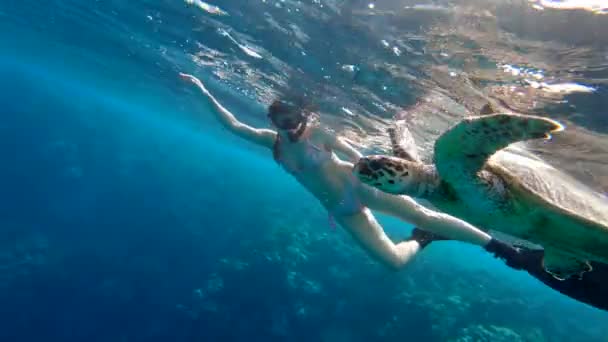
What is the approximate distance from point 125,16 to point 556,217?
15119 millimetres

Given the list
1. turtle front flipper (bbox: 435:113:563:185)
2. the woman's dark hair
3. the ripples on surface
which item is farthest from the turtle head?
the ripples on surface

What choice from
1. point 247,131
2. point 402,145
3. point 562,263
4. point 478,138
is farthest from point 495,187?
point 247,131

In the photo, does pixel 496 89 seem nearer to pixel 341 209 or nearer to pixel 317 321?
pixel 341 209

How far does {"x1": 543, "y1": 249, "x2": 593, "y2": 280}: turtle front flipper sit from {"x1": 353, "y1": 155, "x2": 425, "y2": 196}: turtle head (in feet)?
6.93

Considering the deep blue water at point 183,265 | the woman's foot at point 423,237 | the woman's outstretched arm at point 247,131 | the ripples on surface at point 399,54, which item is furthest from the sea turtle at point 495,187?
the deep blue water at point 183,265

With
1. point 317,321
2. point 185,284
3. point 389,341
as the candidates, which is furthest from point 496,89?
point 185,284

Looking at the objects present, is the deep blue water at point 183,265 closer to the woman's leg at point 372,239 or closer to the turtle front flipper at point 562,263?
the woman's leg at point 372,239

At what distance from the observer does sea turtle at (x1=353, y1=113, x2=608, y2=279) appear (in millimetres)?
2434

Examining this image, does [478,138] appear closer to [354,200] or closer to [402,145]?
[402,145]

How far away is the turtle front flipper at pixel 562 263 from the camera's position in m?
3.89

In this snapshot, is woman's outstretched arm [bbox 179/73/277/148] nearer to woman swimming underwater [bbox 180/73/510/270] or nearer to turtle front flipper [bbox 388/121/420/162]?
woman swimming underwater [bbox 180/73/510/270]

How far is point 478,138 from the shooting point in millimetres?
2426

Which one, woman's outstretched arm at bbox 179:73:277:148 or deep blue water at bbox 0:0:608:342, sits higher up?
woman's outstretched arm at bbox 179:73:277:148

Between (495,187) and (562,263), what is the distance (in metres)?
1.96
